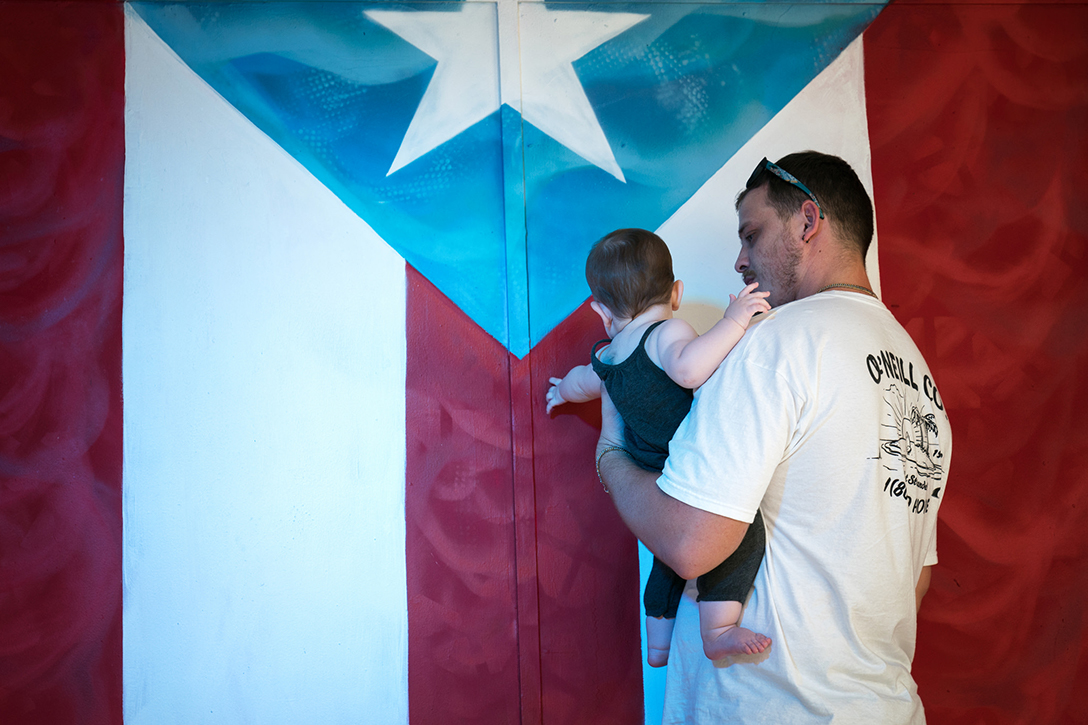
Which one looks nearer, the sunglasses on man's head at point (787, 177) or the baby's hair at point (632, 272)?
the sunglasses on man's head at point (787, 177)

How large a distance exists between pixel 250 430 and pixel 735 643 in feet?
4.20

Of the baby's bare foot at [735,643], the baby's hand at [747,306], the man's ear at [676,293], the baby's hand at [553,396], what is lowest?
the baby's bare foot at [735,643]

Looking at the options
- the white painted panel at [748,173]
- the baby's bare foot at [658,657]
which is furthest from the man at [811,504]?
the white painted panel at [748,173]

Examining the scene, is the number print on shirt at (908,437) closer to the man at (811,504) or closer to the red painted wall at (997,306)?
the man at (811,504)

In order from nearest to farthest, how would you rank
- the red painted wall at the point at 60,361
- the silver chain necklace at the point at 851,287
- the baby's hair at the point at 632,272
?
the silver chain necklace at the point at 851,287, the baby's hair at the point at 632,272, the red painted wall at the point at 60,361

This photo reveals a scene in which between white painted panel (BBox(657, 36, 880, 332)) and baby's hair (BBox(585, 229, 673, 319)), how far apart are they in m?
0.38

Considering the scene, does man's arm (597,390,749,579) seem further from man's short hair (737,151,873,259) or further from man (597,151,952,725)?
man's short hair (737,151,873,259)

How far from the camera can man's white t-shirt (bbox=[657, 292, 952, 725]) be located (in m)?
1.09

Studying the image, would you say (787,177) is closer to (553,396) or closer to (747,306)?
(747,306)

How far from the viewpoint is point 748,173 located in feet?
6.36

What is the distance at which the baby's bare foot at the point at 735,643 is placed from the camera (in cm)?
111

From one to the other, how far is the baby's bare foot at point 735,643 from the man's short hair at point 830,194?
0.72 m

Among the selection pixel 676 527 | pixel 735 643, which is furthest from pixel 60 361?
pixel 735 643

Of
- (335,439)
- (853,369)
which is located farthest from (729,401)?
(335,439)
